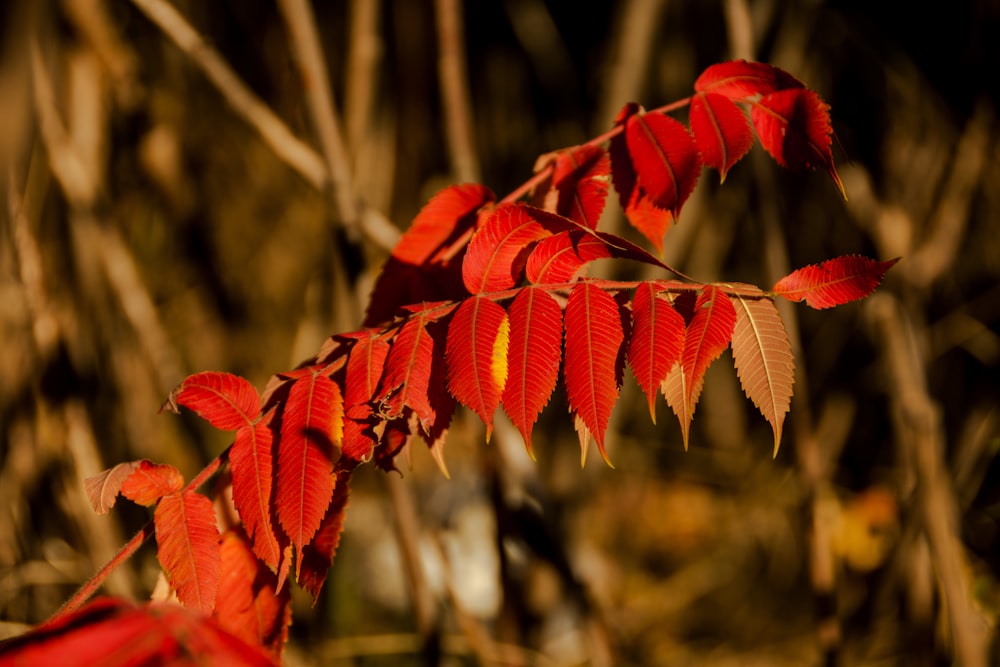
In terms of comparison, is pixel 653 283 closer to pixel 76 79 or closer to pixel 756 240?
pixel 76 79

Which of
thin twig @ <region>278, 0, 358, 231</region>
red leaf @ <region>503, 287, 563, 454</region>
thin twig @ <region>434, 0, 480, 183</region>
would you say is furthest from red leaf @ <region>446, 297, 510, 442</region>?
thin twig @ <region>434, 0, 480, 183</region>

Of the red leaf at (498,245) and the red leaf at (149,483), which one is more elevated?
the red leaf at (498,245)

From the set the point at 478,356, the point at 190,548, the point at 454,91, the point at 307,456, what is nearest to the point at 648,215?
the point at 478,356

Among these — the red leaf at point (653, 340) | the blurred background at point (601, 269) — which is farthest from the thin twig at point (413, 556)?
the red leaf at point (653, 340)

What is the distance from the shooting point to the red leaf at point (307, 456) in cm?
53

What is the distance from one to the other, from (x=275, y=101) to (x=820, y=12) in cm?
157

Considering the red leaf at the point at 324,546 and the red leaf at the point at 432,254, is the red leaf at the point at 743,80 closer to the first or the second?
the red leaf at the point at 432,254

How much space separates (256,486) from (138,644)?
0.50 ft

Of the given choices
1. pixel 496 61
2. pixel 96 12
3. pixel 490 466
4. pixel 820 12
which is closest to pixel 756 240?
pixel 820 12

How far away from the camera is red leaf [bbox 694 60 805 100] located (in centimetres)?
64

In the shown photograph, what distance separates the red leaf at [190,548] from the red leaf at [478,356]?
0.23m

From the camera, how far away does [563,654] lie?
1805mm

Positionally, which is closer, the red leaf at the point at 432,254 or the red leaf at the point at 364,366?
the red leaf at the point at 364,366

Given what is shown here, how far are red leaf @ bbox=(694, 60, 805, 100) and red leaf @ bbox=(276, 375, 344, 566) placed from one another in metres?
0.44
